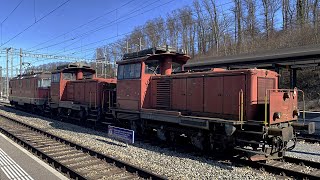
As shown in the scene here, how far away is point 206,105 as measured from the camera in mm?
9789

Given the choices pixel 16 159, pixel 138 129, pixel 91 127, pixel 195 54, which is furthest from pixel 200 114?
pixel 195 54

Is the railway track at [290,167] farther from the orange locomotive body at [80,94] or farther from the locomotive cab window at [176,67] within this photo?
the orange locomotive body at [80,94]

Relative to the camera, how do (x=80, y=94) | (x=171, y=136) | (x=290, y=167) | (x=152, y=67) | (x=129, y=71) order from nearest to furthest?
1. (x=290, y=167)
2. (x=171, y=136)
3. (x=152, y=67)
4. (x=129, y=71)
5. (x=80, y=94)

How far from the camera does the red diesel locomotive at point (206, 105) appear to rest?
8.23m

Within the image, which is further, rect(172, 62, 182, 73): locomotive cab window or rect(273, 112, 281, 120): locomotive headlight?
rect(172, 62, 182, 73): locomotive cab window

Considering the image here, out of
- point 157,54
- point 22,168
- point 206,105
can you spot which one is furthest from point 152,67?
point 22,168

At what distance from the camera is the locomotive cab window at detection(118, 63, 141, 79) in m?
12.1

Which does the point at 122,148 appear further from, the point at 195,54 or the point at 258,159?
the point at 195,54

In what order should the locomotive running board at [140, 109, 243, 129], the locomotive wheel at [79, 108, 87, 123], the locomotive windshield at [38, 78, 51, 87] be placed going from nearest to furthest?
the locomotive running board at [140, 109, 243, 129] < the locomotive wheel at [79, 108, 87, 123] < the locomotive windshield at [38, 78, 51, 87]

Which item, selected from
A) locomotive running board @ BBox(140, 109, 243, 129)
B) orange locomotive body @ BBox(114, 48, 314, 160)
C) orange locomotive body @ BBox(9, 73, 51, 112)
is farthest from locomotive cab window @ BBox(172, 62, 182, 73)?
orange locomotive body @ BBox(9, 73, 51, 112)

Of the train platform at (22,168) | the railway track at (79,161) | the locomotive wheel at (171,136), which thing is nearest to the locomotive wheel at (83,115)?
the railway track at (79,161)

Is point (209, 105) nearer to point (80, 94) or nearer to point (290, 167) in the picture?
point (290, 167)

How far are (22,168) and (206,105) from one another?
5.73 metres

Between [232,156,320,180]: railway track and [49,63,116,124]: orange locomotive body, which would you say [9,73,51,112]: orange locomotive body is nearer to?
[49,63,116,124]: orange locomotive body
